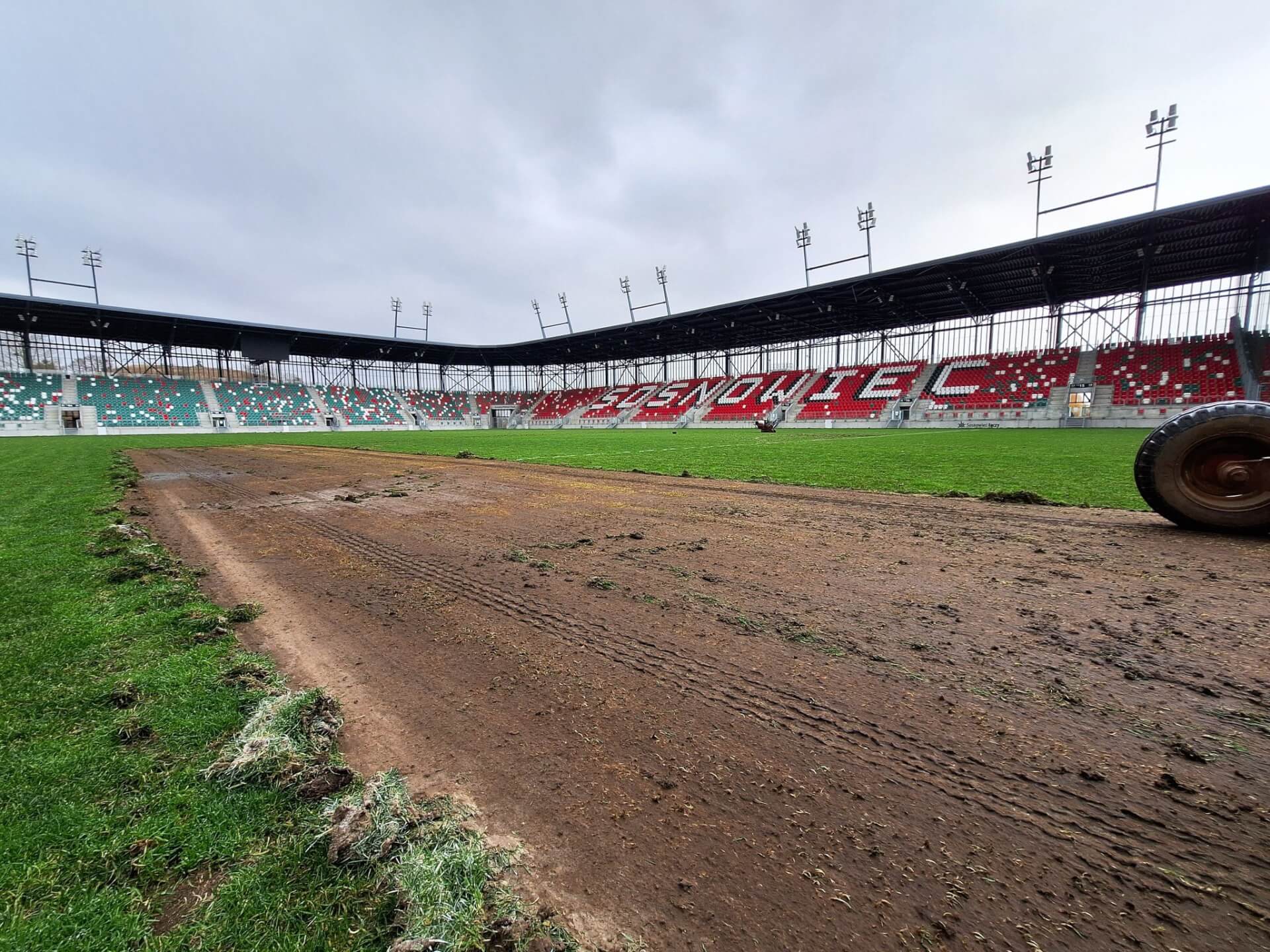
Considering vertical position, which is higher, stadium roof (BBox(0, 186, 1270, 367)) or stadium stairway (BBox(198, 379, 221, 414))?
stadium roof (BBox(0, 186, 1270, 367))

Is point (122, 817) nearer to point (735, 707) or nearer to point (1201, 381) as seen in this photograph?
point (735, 707)

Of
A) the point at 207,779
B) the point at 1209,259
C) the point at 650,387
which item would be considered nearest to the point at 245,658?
the point at 207,779

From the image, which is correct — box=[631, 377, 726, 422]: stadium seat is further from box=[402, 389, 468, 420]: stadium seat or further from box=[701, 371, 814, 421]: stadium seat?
box=[402, 389, 468, 420]: stadium seat

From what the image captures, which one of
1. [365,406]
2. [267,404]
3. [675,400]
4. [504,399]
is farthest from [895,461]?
[504,399]

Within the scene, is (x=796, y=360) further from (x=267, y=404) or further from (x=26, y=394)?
(x=26, y=394)

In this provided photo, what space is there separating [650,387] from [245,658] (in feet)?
197

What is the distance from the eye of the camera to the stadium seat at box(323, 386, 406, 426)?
192 feet

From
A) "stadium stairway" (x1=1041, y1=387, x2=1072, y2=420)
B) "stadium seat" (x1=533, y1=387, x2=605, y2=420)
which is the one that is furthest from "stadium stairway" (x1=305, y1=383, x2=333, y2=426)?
"stadium stairway" (x1=1041, y1=387, x2=1072, y2=420)

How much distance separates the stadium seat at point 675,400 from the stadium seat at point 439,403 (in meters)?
27.4

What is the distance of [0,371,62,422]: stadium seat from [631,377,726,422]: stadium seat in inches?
1978

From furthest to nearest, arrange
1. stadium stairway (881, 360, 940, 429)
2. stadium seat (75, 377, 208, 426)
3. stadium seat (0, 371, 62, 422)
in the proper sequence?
stadium seat (75, 377, 208, 426)
stadium seat (0, 371, 62, 422)
stadium stairway (881, 360, 940, 429)

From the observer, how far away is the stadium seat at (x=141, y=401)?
149 feet

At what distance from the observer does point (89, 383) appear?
47.0m

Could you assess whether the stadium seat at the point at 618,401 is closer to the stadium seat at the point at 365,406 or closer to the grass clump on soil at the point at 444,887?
the stadium seat at the point at 365,406
